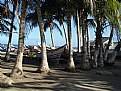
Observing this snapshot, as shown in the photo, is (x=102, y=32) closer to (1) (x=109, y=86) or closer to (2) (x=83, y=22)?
(2) (x=83, y=22)

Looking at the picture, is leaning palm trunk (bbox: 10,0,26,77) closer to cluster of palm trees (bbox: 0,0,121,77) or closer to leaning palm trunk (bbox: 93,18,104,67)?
cluster of palm trees (bbox: 0,0,121,77)

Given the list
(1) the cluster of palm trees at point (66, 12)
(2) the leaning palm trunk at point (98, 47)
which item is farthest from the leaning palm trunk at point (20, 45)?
(2) the leaning palm trunk at point (98, 47)

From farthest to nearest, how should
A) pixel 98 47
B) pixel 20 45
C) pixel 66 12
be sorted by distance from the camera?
pixel 98 47 → pixel 66 12 → pixel 20 45

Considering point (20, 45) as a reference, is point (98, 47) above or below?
above

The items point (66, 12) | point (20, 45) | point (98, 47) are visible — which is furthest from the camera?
point (98, 47)

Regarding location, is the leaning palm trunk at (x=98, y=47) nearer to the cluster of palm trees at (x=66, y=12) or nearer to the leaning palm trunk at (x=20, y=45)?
the cluster of palm trees at (x=66, y=12)

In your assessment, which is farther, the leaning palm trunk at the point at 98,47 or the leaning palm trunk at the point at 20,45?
the leaning palm trunk at the point at 98,47

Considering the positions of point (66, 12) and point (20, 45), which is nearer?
point (20, 45)

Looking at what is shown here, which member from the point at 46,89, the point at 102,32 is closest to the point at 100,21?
the point at 102,32

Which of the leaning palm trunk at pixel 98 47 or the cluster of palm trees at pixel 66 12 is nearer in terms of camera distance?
the cluster of palm trees at pixel 66 12

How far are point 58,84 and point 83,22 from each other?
A: 7281 mm

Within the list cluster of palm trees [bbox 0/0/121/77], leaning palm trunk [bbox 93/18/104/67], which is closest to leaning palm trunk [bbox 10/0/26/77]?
cluster of palm trees [bbox 0/0/121/77]

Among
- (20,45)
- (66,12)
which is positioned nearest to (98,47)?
(66,12)

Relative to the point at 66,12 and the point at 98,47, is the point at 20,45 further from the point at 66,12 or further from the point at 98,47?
the point at 98,47
